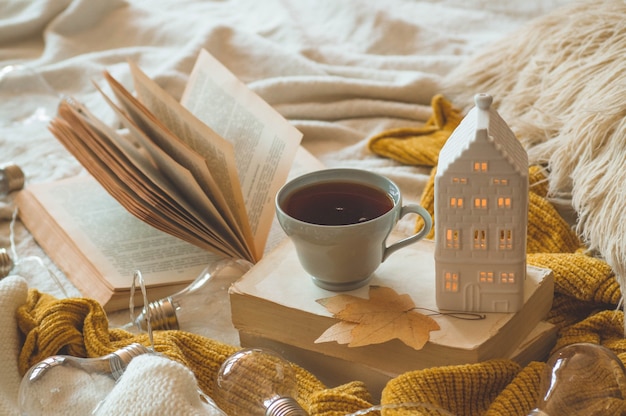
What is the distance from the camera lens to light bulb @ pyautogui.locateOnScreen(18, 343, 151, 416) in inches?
23.6

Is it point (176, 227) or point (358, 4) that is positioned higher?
point (358, 4)

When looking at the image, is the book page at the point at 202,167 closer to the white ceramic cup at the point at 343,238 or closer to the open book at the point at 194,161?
the open book at the point at 194,161

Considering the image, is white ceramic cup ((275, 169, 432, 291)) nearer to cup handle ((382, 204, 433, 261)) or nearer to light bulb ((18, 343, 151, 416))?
cup handle ((382, 204, 433, 261))

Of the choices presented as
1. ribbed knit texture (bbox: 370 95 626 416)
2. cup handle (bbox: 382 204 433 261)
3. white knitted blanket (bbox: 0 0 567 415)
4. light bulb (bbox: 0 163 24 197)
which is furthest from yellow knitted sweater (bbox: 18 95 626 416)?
light bulb (bbox: 0 163 24 197)

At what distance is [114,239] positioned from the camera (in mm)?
982

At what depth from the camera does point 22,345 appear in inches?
29.1

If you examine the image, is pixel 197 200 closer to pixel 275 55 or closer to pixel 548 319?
pixel 548 319

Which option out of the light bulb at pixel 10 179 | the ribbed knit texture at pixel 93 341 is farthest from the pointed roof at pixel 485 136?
the light bulb at pixel 10 179

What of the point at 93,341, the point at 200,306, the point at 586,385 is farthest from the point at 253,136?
the point at 586,385

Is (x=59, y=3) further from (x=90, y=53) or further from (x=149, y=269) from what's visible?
(x=149, y=269)

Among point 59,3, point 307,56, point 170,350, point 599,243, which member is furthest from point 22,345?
point 59,3

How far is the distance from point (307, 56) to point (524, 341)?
788 mm

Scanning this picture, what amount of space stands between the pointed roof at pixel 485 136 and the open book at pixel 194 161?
0.29 metres

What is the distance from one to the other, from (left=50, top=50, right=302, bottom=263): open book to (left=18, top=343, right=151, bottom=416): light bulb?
259 mm
